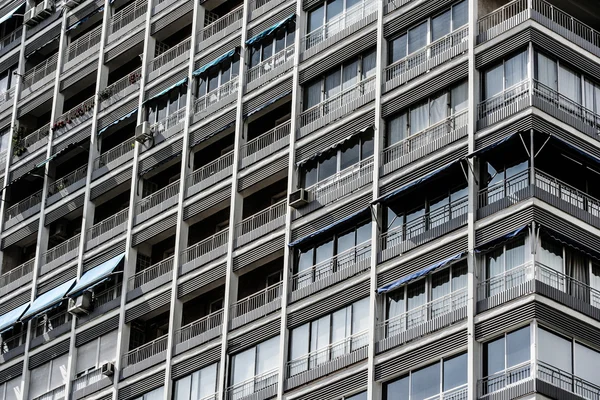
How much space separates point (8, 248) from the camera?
79250 mm

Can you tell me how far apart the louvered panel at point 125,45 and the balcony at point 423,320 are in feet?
76.7

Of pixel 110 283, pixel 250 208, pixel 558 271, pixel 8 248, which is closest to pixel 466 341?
pixel 558 271

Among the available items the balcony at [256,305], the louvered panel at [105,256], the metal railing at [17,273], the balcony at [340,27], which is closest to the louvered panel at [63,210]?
the metal railing at [17,273]

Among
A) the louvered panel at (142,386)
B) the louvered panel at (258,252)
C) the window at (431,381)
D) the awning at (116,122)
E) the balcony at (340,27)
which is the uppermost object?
the awning at (116,122)

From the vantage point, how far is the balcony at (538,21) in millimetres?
60094

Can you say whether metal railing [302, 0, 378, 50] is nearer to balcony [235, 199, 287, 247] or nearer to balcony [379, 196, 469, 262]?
balcony [235, 199, 287, 247]

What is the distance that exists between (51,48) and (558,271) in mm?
34967

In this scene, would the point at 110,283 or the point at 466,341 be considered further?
the point at 110,283

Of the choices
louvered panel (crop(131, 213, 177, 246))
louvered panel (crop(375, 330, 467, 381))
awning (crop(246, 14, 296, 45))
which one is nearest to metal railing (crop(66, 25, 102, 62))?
awning (crop(246, 14, 296, 45))

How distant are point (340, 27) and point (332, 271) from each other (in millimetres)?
10413

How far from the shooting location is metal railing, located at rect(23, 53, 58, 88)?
82.1 metres

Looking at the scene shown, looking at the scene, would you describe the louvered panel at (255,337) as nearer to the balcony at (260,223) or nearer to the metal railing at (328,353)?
the metal railing at (328,353)

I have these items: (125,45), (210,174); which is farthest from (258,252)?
(125,45)

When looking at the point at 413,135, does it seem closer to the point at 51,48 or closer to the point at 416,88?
the point at 416,88
